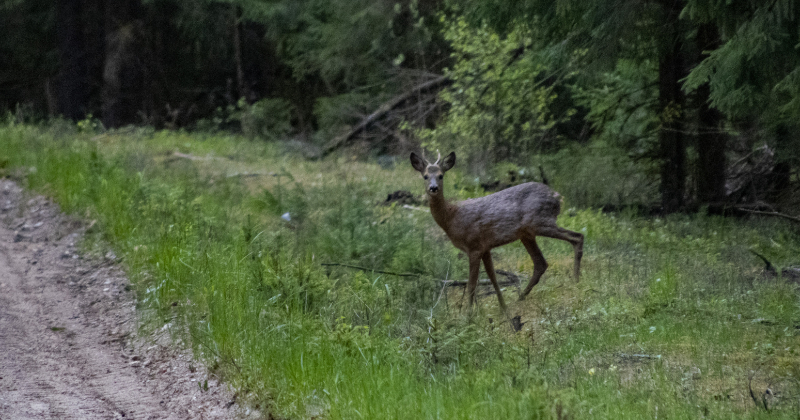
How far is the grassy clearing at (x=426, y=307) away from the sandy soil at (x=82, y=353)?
20 cm

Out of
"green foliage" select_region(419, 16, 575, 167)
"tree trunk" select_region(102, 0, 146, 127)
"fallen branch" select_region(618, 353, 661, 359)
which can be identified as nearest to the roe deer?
"fallen branch" select_region(618, 353, 661, 359)

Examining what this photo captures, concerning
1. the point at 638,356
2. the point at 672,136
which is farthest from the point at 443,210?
the point at 672,136

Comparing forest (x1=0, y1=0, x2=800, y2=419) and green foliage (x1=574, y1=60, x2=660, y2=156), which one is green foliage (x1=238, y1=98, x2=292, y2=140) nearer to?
forest (x1=0, y1=0, x2=800, y2=419)

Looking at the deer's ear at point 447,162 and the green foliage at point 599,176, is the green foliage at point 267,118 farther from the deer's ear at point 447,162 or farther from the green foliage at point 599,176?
the deer's ear at point 447,162

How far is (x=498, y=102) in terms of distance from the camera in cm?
1195

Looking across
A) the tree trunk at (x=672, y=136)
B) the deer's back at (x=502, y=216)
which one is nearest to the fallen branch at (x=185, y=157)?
the tree trunk at (x=672, y=136)

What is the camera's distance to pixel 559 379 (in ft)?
14.8

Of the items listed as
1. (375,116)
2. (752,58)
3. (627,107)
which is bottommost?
(375,116)

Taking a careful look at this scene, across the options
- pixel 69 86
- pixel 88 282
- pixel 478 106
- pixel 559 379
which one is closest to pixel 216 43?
pixel 69 86

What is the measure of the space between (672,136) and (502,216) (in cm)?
568

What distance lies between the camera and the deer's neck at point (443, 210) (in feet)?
20.6

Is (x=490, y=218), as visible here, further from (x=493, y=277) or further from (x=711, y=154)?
A: (x=711, y=154)

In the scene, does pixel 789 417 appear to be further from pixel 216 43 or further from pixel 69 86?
pixel 216 43

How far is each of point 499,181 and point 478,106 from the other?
74.6 inches
